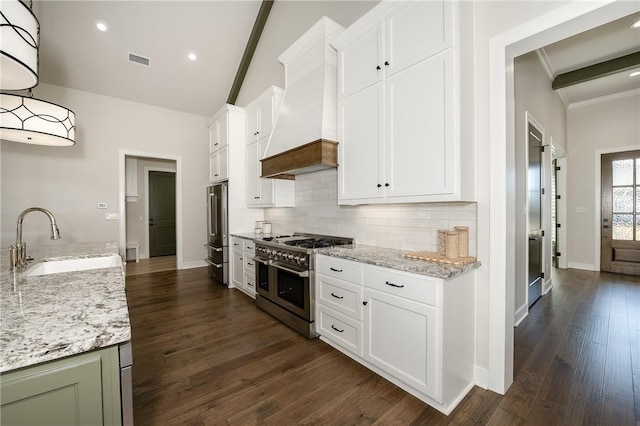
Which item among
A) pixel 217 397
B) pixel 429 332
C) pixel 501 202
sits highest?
pixel 501 202

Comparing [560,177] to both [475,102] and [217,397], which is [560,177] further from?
[217,397]

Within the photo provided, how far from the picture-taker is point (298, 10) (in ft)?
12.5

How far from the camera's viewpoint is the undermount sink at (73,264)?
6.49ft

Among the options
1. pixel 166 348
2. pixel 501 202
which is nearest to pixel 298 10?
pixel 501 202

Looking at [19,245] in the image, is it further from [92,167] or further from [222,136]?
[92,167]

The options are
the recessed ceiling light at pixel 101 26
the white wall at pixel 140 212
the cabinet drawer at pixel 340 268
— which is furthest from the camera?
the white wall at pixel 140 212

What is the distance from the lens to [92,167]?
482cm

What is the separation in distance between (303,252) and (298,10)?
344 cm

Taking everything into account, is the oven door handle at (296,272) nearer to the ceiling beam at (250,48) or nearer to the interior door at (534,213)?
the interior door at (534,213)

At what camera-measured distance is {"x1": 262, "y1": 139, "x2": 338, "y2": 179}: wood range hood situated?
2.61 m

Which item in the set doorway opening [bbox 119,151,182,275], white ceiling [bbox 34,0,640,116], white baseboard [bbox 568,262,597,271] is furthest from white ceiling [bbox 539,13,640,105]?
doorway opening [bbox 119,151,182,275]

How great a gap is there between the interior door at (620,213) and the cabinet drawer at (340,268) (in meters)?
5.66

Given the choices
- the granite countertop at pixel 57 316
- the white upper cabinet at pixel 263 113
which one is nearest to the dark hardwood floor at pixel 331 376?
the granite countertop at pixel 57 316

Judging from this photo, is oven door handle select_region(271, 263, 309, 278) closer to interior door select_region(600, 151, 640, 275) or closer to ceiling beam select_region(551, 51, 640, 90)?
ceiling beam select_region(551, 51, 640, 90)
